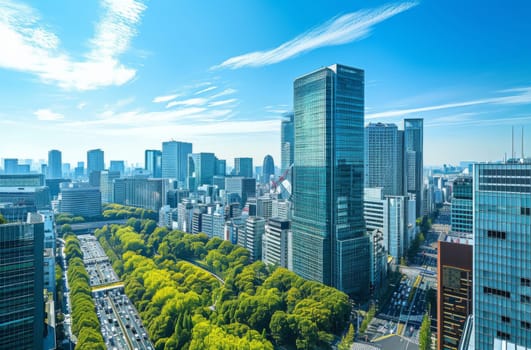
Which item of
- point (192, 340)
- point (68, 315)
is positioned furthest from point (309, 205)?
point (68, 315)

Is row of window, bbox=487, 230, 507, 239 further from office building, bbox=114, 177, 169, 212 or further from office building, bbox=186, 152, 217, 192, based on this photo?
office building, bbox=186, 152, 217, 192

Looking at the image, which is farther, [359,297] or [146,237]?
[146,237]

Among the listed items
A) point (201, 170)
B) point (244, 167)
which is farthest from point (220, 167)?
point (201, 170)

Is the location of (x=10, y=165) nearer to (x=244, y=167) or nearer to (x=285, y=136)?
(x=244, y=167)

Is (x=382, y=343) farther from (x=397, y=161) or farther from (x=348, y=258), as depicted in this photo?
(x=397, y=161)

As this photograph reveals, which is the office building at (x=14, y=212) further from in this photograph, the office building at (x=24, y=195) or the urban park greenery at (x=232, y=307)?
the urban park greenery at (x=232, y=307)

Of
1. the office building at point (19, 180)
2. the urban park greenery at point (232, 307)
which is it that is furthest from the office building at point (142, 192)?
the urban park greenery at point (232, 307)
